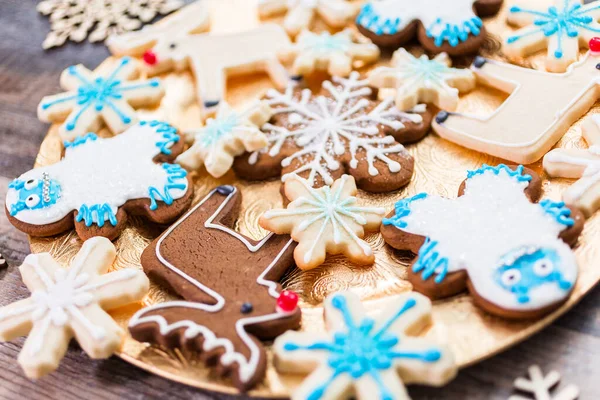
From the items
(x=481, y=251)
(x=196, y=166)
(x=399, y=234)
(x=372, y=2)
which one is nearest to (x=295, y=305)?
(x=399, y=234)

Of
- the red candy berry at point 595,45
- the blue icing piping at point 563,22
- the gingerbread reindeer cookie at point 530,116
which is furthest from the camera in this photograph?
the blue icing piping at point 563,22

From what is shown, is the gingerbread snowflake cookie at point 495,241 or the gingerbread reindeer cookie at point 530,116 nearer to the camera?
the gingerbread snowflake cookie at point 495,241

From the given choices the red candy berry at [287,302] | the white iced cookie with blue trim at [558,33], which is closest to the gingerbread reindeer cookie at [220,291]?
the red candy berry at [287,302]

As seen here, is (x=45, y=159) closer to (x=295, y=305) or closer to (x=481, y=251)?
(x=295, y=305)

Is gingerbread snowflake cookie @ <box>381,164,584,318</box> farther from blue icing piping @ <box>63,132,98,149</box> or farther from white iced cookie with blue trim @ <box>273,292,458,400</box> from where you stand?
blue icing piping @ <box>63,132,98,149</box>

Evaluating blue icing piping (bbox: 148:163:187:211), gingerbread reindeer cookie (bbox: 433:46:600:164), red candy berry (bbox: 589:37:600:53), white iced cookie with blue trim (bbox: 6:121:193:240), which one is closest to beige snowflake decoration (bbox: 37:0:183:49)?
white iced cookie with blue trim (bbox: 6:121:193:240)

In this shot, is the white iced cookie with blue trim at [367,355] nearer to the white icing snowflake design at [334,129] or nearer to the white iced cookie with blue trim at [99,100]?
the white icing snowflake design at [334,129]

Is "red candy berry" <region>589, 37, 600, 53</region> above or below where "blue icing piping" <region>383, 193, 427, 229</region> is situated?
above
